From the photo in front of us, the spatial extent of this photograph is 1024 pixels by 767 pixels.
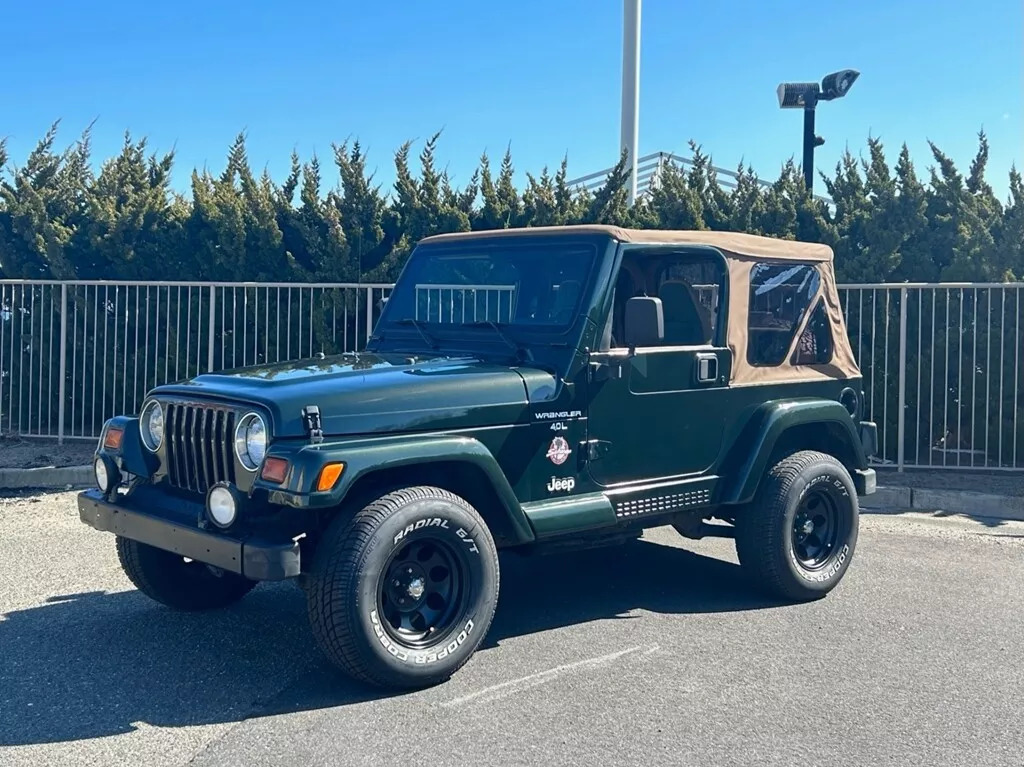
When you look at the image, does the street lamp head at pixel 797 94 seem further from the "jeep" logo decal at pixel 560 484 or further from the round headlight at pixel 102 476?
the round headlight at pixel 102 476

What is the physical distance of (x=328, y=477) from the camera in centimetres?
417

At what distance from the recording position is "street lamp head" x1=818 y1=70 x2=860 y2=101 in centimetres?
1135

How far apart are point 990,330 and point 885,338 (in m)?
0.91

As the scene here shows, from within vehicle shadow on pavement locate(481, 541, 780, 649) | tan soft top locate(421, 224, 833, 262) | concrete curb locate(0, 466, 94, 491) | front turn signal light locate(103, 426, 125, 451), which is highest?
tan soft top locate(421, 224, 833, 262)

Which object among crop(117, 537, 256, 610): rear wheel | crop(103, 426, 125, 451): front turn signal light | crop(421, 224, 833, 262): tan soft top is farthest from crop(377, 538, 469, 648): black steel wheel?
crop(421, 224, 833, 262): tan soft top

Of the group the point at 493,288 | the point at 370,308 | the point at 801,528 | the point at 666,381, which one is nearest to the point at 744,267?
the point at 666,381

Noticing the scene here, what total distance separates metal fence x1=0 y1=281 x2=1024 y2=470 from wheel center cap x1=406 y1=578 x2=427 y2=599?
5.36 metres

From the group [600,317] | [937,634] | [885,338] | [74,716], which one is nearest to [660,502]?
[600,317]

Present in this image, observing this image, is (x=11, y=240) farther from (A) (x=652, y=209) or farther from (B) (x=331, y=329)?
(A) (x=652, y=209)

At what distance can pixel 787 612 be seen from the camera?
226 inches

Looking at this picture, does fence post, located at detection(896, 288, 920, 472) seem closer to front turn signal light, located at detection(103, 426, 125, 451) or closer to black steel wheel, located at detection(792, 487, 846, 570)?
black steel wheel, located at detection(792, 487, 846, 570)

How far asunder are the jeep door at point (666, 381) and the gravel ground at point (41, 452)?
6.00 m

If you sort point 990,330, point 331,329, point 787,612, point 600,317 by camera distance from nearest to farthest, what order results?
1. point 600,317
2. point 787,612
3. point 990,330
4. point 331,329

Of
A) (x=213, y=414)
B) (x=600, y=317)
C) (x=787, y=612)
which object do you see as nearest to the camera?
(x=213, y=414)
